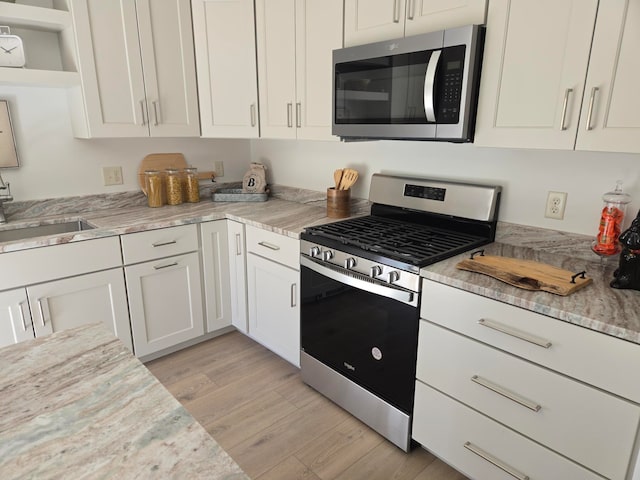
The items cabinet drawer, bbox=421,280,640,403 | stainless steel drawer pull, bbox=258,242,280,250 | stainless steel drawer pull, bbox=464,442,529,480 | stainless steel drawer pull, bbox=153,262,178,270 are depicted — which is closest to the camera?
cabinet drawer, bbox=421,280,640,403

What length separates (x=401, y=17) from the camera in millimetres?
1751

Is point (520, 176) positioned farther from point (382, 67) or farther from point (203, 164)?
point (203, 164)

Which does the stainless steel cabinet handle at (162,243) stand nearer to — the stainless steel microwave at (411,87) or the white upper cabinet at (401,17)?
the stainless steel microwave at (411,87)

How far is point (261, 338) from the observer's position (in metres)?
2.54

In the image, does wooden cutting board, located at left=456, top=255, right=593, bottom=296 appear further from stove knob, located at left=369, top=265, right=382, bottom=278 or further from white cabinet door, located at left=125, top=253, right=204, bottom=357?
white cabinet door, located at left=125, top=253, right=204, bottom=357

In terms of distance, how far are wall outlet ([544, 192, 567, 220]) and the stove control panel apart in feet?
2.23

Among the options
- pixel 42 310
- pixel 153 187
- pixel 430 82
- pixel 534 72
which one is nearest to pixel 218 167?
pixel 153 187

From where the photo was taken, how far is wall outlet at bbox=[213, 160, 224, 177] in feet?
10.2

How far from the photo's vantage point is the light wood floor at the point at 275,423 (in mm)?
1753

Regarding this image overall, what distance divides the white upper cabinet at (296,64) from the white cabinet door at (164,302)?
97 cm

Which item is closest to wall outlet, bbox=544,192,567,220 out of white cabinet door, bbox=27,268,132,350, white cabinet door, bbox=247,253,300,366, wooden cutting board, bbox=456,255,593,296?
wooden cutting board, bbox=456,255,593,296

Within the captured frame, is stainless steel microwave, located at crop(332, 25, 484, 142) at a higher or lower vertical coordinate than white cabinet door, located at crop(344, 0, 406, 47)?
lower

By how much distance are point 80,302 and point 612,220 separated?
8.00 feet

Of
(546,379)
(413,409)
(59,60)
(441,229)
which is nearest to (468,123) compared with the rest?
(441,229)
